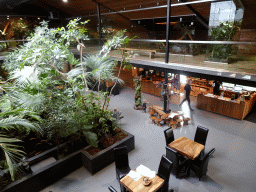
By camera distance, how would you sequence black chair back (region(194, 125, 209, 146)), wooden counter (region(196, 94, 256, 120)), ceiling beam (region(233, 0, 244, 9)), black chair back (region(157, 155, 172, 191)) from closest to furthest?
1. black chair back (region(157, 155, 172, 191))
2. black chair back (region(194, 125, 209, 146))
3. ceiling beam (region(233, 0, 244, 9))
4. wooden counter (region(196, 94, 256, 120))

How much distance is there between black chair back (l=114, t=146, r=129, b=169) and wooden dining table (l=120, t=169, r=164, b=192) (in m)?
0.68

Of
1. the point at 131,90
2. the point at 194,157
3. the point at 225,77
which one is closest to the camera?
the point at 194,157

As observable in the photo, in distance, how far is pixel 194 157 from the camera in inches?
173

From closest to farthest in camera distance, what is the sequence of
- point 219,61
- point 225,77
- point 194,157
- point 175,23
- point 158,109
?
point 194,157, point 225,77, point 219,61, point 158,109, point 175,23

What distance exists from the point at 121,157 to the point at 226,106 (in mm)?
5907

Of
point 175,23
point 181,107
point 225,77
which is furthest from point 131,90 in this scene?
point 225,77

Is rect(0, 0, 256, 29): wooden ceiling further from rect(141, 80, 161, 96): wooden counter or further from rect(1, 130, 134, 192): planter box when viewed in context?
rect(1, 130, 134, 192): planter box

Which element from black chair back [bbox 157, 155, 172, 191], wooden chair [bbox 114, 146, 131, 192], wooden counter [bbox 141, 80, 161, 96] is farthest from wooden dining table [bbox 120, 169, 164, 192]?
wooden counter [bbox 141, 80, 161, 96]

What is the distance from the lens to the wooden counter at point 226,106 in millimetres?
7590

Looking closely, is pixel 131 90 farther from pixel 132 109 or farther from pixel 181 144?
pixel 181 144

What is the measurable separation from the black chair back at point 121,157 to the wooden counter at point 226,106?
5.74 m

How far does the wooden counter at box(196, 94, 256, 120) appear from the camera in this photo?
7590mm

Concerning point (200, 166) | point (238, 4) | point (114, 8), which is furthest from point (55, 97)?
point (114, 8)

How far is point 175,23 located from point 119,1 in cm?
339
